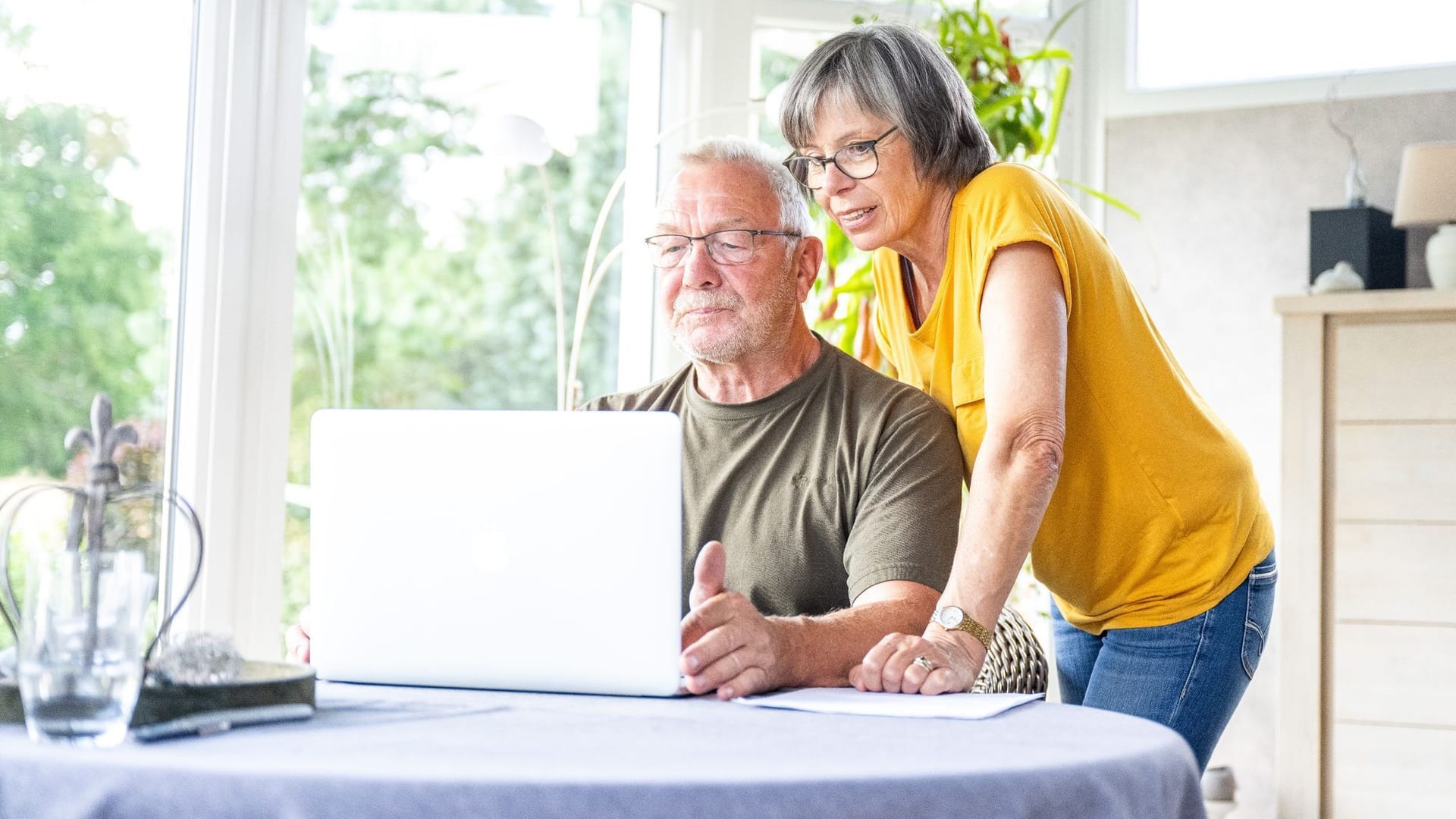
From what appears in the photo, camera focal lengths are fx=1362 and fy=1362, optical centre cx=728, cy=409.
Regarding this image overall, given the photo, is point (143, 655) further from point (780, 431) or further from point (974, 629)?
point (780, 431)

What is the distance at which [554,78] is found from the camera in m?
3.23

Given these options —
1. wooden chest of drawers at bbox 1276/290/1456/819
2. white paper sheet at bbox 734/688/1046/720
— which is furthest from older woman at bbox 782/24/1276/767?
wooden chest of drawers at bbox 1276/290/1456/819

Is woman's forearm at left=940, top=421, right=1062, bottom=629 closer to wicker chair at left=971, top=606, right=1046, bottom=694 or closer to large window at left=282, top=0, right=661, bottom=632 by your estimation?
wicker chair at left=971, top=606, right=1046, bottom=694

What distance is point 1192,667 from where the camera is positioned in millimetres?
1619

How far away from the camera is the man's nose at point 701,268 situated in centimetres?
186

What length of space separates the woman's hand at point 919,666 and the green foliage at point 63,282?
1.66 m

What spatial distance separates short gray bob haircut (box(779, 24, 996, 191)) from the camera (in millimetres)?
1638

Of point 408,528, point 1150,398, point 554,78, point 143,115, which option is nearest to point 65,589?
point 408,528

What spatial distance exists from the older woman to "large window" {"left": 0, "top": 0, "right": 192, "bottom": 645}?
52.6 inches

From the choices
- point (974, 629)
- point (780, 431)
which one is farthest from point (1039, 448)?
point (780, 431)

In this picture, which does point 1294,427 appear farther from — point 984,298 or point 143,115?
point 143,115

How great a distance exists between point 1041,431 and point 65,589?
0.93 m

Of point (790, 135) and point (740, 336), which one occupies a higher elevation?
point (790, 135)

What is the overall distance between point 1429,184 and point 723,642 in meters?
2.71
